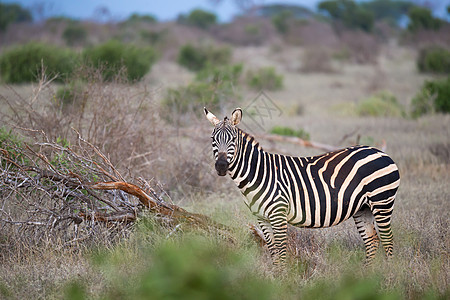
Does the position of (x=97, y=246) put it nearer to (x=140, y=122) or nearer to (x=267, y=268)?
(x=267, y=268)

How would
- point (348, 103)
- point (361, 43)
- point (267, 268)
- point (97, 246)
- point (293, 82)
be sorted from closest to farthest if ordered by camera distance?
point (267, 268)
point (97, 246)
point (348, 103)
point (293, 82)
point (361, 43)

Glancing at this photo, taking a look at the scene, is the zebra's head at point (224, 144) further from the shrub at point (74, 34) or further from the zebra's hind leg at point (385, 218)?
the shrub at point (74, 34)

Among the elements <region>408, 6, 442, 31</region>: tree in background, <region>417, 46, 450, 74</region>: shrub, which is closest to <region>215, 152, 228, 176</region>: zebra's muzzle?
<region>417, 46, 450, 74</region>: shrub

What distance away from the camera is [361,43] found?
33.1m

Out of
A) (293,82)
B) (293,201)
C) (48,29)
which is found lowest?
(48,29)

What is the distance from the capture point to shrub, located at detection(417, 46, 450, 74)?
74.4 feet

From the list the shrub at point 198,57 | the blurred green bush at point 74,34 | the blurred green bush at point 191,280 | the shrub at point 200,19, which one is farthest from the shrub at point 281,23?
the blurred green bush at point 191,280

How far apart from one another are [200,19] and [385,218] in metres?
65.2

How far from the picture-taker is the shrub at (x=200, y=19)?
65688mm

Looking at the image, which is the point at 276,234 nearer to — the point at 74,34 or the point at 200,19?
the point at 74,34

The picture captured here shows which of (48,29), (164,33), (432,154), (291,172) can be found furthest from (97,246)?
(48,29)

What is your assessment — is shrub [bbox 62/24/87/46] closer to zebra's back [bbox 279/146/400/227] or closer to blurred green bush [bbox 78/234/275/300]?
zebra's back [bbox 279/146/400/227]

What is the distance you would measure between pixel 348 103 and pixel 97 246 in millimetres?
12958

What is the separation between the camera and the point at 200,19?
67.7m
